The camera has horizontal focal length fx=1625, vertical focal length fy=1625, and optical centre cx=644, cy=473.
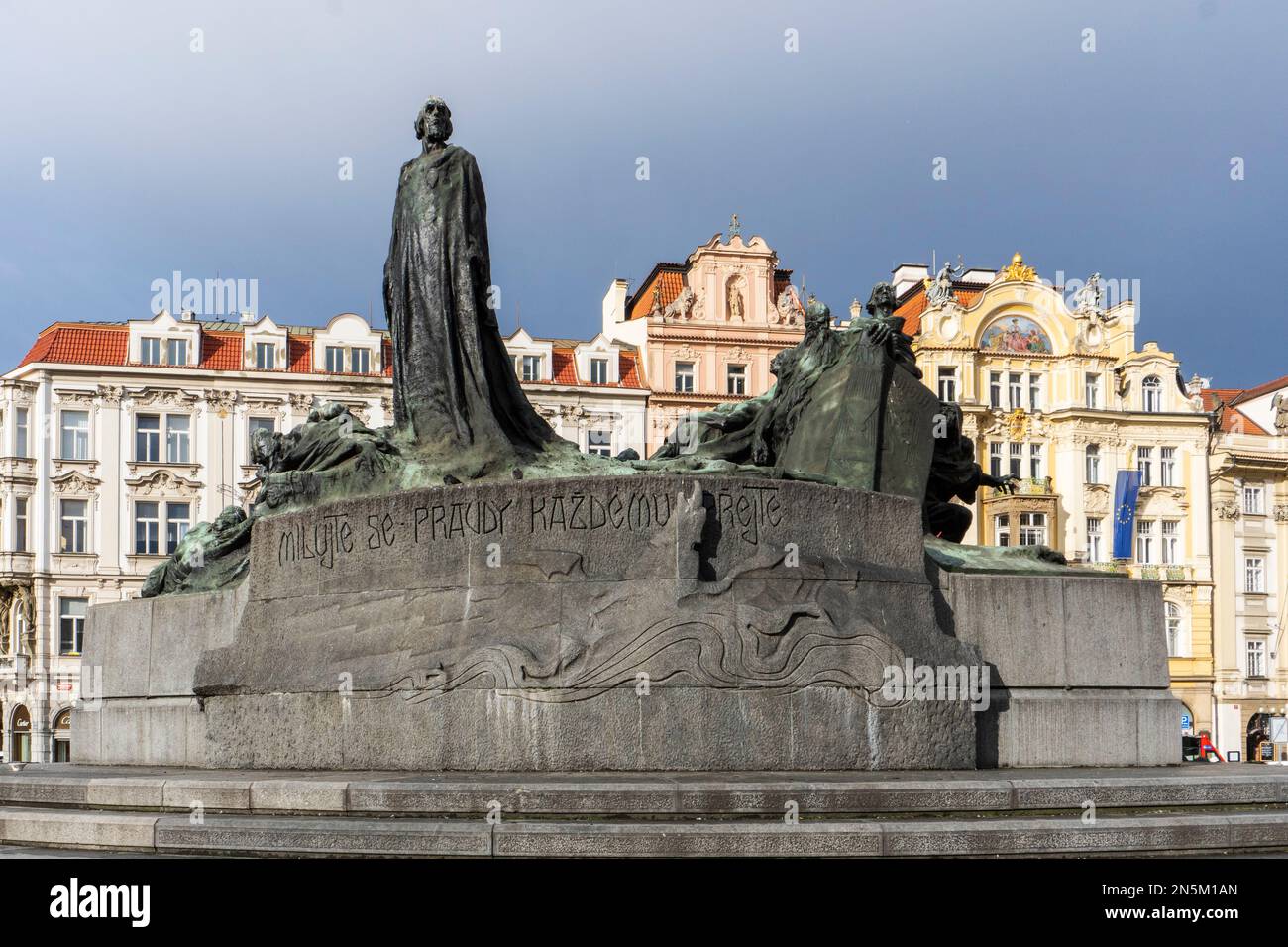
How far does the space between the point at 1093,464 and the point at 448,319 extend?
45463 millimetres

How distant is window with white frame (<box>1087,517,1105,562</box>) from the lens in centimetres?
5494

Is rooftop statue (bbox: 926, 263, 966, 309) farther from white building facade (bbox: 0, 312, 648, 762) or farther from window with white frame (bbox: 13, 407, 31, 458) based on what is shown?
window with white frame (bbox: 13, 407, 31, 458)

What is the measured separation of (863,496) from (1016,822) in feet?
13.0

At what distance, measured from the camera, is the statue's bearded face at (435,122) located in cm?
1373

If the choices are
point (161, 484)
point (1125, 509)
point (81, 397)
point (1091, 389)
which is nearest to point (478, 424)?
point (161, 484)

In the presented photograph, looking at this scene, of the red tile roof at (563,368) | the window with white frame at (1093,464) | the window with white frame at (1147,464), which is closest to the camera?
the red tile roof at (563,368)

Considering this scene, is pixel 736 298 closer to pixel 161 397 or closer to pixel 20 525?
pixel 161 397

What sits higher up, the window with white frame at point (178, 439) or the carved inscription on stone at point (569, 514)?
the window with white frame at point (178, 439)

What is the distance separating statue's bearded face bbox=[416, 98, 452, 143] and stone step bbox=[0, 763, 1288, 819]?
5874 mm

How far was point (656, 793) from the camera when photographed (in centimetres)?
862

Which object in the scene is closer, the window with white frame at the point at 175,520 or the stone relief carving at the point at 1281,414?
the window with white frame at the point at 175,520

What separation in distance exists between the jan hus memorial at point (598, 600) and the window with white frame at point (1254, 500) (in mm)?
47493

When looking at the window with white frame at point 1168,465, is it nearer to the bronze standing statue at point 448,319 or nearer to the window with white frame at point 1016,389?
the window with white frame at point 1016,389

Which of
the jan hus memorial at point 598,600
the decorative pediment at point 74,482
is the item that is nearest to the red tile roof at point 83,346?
the decorative pediment at point 74,482
